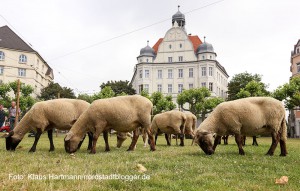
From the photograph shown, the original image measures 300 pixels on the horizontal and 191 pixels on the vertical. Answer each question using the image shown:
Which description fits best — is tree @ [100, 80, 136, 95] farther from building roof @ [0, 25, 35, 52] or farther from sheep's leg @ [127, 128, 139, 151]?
sheep's leg @ [127, 128, 139, 151]

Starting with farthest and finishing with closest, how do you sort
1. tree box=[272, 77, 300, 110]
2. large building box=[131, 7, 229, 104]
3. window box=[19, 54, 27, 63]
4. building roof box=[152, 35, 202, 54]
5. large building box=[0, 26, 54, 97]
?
1. building roof box=[152, 35, 202, 54]
2. large building box=[131, 7, 229, 104]
3. window box=[19, 54, 27, 63]
4. large building box=[0, 26, 54, 97]
5. tree box=[272, 77, 300, 110]

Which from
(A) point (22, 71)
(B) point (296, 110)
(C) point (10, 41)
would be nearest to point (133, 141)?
(B) point (296, 110)

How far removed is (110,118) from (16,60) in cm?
7673

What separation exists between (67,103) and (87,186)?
26.6ft

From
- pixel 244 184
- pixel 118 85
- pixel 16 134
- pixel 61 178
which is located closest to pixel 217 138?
pixel 244 184

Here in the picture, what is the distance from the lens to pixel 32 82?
80.3 metres

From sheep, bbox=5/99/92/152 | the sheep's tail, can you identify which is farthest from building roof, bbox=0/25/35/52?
the sheep's tail

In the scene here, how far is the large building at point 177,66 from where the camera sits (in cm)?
8150

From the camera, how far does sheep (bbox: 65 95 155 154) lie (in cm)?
1065

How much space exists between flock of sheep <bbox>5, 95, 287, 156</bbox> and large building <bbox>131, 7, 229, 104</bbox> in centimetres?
7075

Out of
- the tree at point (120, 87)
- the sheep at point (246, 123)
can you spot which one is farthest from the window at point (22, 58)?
the sheep at point (246, 123)

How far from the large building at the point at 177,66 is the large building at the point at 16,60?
31382mm

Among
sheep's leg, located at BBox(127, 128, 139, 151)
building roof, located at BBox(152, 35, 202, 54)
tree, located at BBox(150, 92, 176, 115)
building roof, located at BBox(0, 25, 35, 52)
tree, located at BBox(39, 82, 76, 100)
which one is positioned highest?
building roof, located at BBox(152, 35, 202, 54)

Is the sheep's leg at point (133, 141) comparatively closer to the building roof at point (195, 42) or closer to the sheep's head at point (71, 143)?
the sheep's head at point (71, 143)
